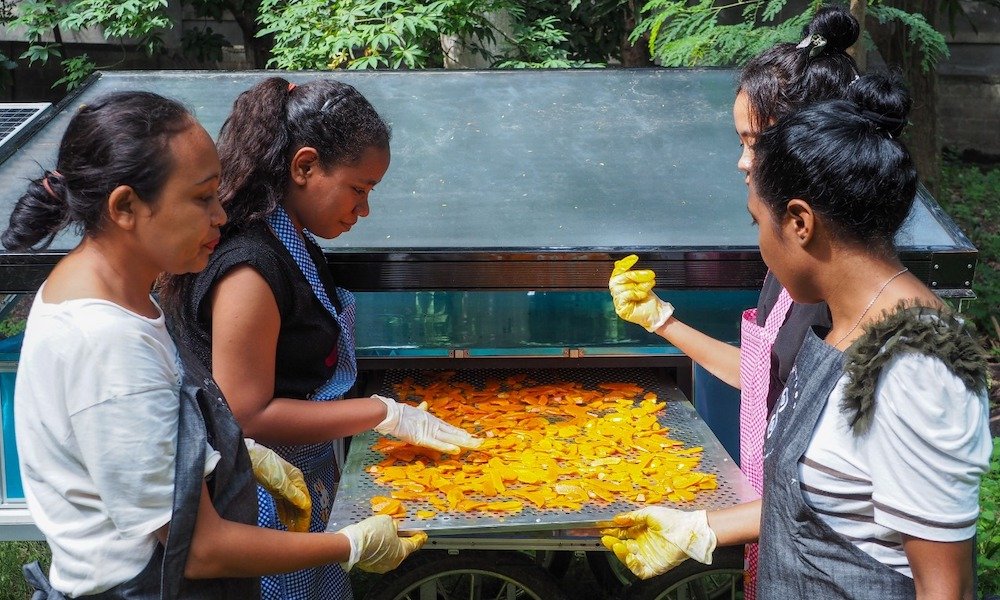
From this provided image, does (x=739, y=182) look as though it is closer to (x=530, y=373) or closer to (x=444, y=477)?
(x=530, y=373)

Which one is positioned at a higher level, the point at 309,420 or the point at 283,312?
the point at 283,312

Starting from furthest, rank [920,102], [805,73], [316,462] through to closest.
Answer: [920,102] → [316,462] → [805,73]

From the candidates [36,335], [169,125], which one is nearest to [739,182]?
[169,125]

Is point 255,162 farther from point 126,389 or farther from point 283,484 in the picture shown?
point 126,389

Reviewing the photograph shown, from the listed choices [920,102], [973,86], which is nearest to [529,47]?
[920,102]

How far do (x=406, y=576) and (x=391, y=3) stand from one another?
400cm

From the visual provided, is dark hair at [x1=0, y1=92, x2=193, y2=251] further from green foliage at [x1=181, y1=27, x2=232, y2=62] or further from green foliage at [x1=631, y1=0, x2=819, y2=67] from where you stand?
green foliage at [x1=181, y1=27, x2=232, y2=62]

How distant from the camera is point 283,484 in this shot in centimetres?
200

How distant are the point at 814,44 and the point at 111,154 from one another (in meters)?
1.38

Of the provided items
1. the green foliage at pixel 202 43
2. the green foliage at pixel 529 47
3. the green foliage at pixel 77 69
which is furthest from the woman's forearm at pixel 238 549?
the green foliage at pixel 202 43

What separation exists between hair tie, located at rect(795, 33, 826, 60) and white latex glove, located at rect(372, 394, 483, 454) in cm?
112

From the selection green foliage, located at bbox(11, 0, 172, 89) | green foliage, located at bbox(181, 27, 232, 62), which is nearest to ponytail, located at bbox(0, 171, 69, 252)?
green foliage, located at bbox(11, 0, 172, 89)

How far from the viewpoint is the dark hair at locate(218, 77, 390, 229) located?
2.08 metres

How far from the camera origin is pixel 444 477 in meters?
2.18
